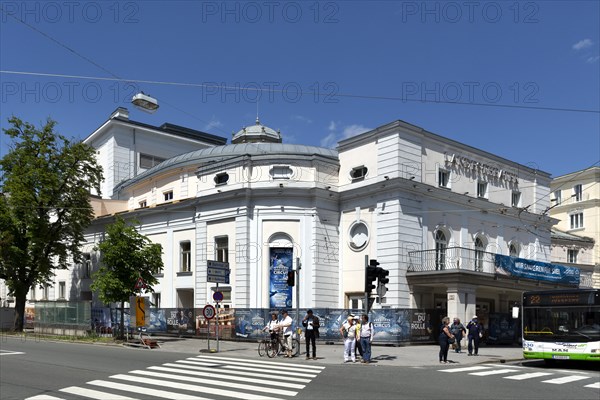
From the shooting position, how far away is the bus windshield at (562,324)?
20719mm

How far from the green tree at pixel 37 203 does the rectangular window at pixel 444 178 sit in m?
21.9

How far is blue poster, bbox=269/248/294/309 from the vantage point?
3350 centimetres

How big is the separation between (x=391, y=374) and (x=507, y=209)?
23448 mm

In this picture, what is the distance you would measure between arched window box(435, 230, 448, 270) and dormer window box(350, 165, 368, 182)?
5.13 m

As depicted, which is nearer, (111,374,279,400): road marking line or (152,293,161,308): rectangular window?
(111,374,279,400): road marking line

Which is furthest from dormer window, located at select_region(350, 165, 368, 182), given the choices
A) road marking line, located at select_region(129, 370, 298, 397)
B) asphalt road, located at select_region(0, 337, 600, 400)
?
road marking line, located at select_region(129, 370, 298, 397)

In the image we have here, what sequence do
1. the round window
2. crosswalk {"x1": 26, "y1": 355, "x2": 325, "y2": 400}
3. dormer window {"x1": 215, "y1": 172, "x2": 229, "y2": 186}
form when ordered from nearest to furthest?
crosswalk {"x1": 26, "y1": 355, "x2": 325, "y2": 400}
the round window
dormer window {"x1": 215, "y1": 172, "x2": 229, "y2": 186}

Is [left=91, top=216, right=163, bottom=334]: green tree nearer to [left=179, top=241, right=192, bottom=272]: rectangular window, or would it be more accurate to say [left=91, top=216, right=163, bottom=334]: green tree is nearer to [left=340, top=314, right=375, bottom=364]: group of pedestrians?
[left=179, top=241, right=192, bottom=272]: rectangular window

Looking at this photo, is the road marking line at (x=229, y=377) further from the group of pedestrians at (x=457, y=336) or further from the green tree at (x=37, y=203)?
the green tree at (x=37, y=203)

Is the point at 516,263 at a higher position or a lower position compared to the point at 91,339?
higher

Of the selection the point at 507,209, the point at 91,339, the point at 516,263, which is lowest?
the point at 91,339

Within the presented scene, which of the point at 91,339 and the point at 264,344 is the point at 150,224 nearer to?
the point at 91,339

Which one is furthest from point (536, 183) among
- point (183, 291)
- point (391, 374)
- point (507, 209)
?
point (391, 374)

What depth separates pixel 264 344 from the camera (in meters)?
23.7
